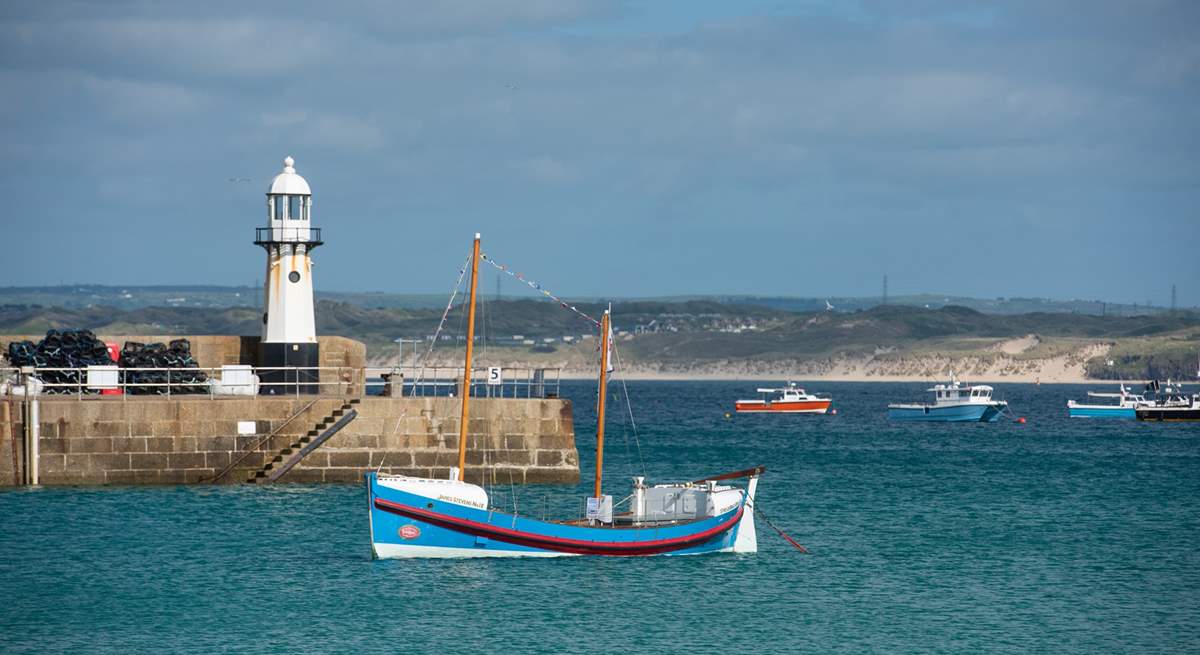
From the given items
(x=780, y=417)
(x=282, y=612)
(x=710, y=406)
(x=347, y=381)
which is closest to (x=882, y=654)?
(x=282, y=612)

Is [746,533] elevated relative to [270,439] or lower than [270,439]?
lower

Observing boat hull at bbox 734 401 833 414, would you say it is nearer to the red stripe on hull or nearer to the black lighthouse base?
the black lighthouse base

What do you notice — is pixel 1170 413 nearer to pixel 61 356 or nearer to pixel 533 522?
pixel 61 356

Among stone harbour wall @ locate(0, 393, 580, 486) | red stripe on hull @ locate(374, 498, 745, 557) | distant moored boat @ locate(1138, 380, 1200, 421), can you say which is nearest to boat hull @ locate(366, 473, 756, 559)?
red stripe on hull @ locate(374, 498, 745, 557)

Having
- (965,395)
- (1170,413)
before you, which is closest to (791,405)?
(965,395)

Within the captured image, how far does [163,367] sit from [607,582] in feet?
65.2

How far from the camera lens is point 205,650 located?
109ft

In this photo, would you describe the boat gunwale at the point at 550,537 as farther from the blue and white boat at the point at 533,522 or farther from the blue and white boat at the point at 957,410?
the blue and white boat at the point at 957,410

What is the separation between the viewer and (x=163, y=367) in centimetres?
5416

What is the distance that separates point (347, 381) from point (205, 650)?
928 inches

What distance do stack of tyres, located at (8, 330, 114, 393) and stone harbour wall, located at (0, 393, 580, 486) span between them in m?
3.61

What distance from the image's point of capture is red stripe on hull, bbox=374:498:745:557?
1607 inches

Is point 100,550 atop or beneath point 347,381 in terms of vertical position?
beneath

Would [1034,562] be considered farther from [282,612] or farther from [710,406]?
[710,406]
